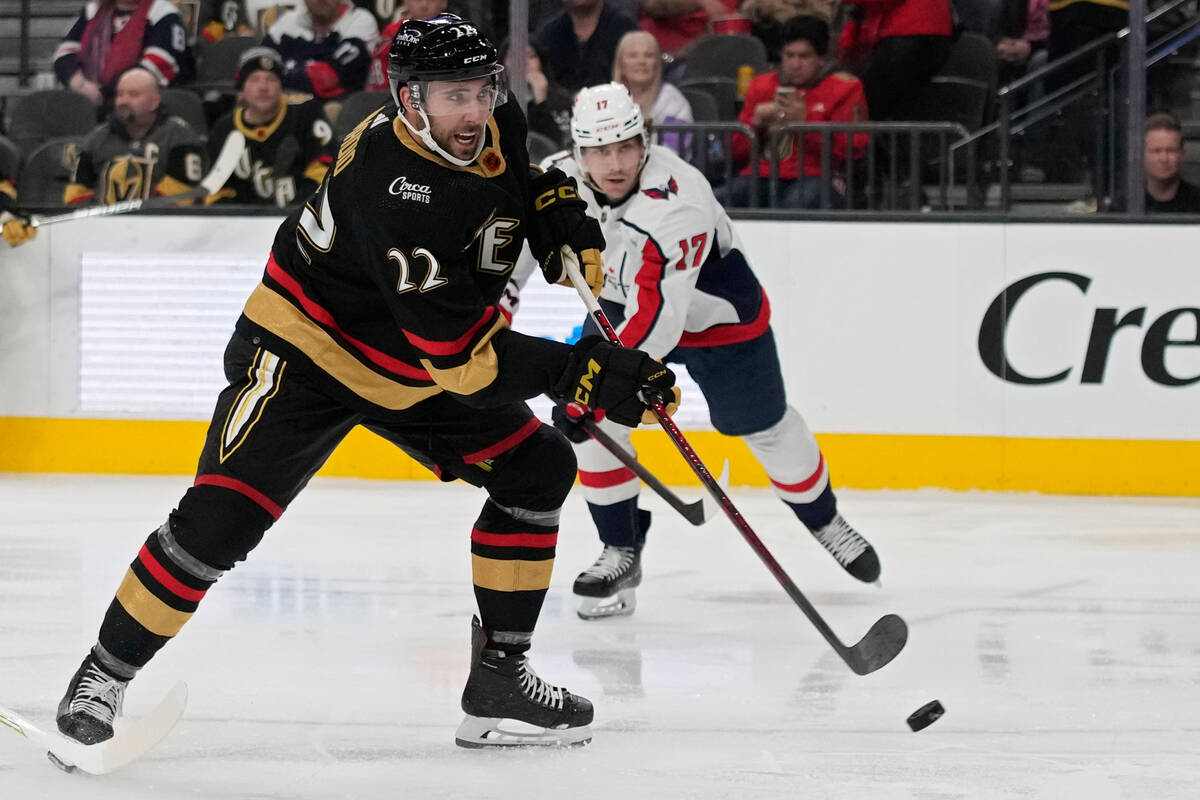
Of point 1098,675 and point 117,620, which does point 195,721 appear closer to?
point 117,620

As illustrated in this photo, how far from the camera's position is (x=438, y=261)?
2.09 m

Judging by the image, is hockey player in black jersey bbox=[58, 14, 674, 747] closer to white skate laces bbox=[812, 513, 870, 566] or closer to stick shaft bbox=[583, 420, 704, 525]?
stick shaft bbox=[583, 420, 704, 525]

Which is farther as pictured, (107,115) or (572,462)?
(107,115)

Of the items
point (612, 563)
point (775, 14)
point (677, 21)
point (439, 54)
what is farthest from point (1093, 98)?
point (439, 54)

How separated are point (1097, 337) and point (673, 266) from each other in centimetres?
233

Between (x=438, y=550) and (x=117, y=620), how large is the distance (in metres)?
1.86

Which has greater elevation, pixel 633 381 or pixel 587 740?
pixel 633 381

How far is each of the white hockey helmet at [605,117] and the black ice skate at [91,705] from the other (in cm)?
151

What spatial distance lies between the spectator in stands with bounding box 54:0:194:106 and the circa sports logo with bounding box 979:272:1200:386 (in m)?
3.11

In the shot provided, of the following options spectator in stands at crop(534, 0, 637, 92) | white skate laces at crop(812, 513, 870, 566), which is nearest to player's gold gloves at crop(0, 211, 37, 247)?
spectator in stands at crop(534, 0, 637, 92)

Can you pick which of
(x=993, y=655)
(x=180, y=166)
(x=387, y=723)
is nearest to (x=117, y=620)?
(x=387, y=723)

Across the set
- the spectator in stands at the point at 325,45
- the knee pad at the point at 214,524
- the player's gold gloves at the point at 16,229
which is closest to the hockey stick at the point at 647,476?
the knee pad at the point at 214,524

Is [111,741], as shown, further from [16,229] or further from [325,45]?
[325,45]

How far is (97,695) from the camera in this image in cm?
222
